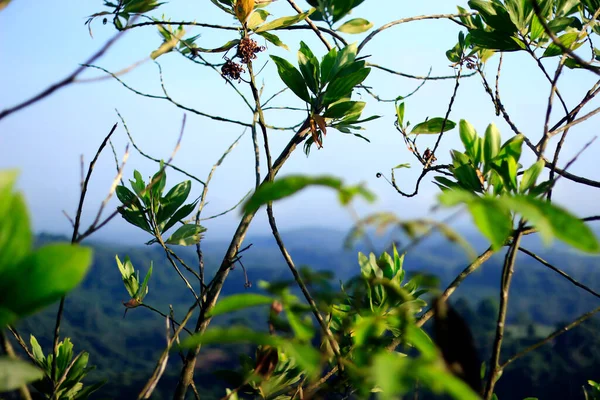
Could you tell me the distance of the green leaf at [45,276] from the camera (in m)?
0.27

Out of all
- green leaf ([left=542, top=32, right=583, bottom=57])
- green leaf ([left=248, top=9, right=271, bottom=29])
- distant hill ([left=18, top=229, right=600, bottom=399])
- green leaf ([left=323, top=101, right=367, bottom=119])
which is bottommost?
distant hill ([left=18, top=229, right=600, bottom=399])

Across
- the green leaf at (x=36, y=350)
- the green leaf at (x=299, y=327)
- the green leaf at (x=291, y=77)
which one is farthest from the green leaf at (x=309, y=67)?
the green leaf at (x=36, y=350)

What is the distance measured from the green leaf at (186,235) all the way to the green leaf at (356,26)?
44 cm

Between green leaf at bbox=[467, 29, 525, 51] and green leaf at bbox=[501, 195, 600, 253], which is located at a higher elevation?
green leaf at bbox=[467, 29, 525, 51]

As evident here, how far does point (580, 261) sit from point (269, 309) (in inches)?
1942

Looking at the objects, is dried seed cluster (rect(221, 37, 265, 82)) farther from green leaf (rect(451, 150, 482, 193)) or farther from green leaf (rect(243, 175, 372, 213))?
green leaf (rect(243, 175, 372, 213))

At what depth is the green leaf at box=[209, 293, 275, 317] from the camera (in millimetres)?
333

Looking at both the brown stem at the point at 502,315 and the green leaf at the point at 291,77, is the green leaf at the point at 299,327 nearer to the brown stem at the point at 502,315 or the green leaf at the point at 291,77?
the brown stem at the point at 502,315

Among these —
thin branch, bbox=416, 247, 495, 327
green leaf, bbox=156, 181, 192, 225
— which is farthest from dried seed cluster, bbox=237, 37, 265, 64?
thin branch, bbox=416, 247, 495, 327

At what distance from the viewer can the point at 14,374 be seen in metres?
0.26

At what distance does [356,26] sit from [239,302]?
65 centimetres

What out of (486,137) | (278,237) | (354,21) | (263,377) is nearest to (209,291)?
(278,237)

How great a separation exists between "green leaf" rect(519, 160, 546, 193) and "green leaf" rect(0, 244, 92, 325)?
0.43m

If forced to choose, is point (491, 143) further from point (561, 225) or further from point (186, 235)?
point (186, 235)
